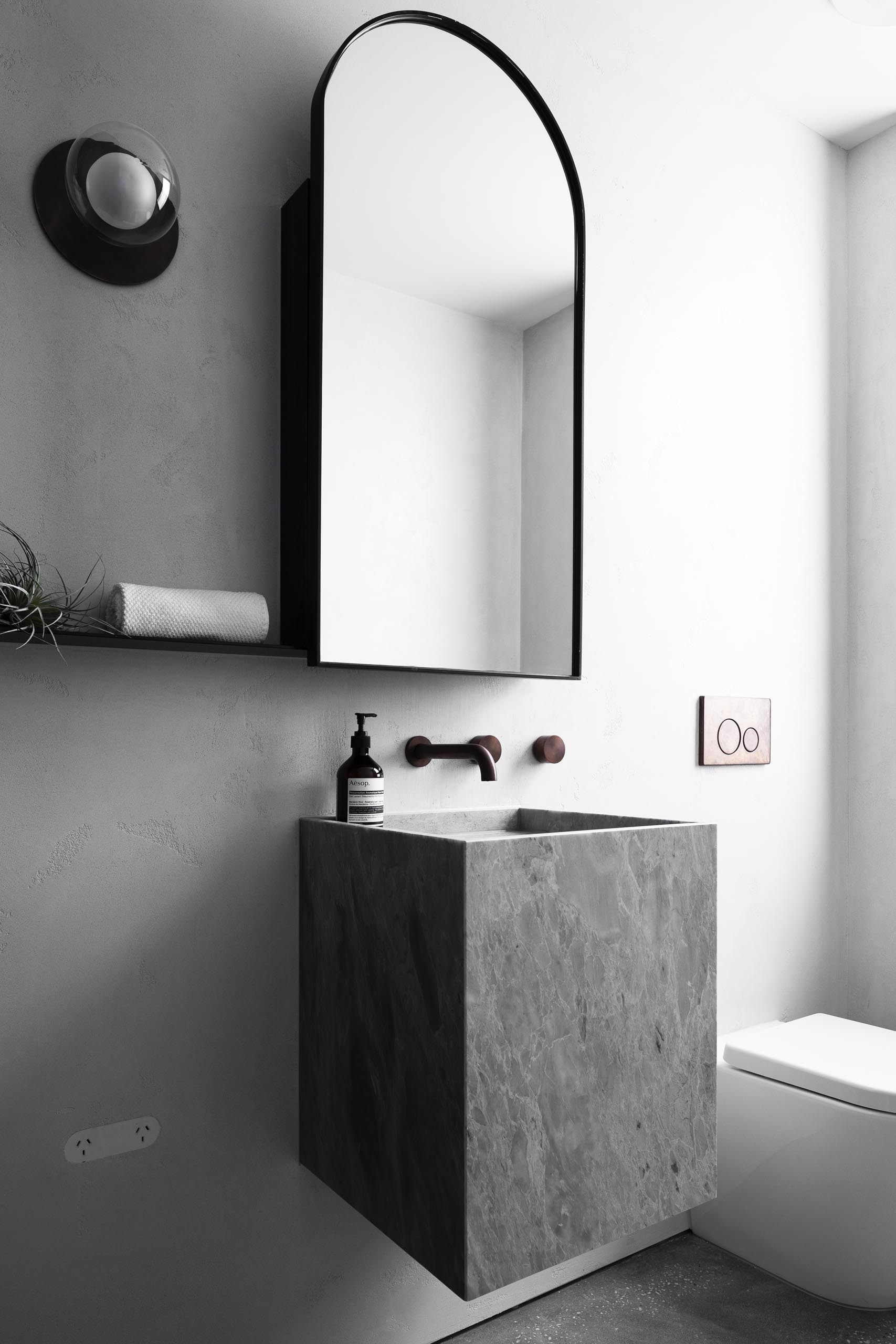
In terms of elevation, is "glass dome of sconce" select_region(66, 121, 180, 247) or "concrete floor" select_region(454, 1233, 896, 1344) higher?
"glass dome of sconce" select_region(66, 121, 180, 247)

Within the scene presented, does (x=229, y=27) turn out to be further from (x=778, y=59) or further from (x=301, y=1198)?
(x=301, y=1198)

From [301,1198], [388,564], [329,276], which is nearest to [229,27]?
[329,276]

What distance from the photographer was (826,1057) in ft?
5.59

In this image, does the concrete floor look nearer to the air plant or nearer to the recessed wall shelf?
the recessed wall shelf

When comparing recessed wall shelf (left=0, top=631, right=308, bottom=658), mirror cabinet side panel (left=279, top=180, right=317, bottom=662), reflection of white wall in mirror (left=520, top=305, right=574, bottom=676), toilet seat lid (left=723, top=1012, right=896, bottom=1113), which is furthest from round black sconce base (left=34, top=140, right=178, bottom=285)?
toilet seat lid (left=723, top=1012, right=896, bottom=1113)

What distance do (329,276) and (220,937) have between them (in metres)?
0.92

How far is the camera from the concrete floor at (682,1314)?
4.90ft

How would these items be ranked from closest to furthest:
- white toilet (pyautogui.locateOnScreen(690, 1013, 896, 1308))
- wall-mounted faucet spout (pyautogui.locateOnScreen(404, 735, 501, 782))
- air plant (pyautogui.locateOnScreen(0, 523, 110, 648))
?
air plant (pyautogui.locateOnScreen(0, 523, 110, 648))
wall-mounted faucet spout (pyautogui.locateOnScreen(404, 735, 501, 782))
white toilet (pyautogui.locateOnScreen(690, 1013, 896, 1308))

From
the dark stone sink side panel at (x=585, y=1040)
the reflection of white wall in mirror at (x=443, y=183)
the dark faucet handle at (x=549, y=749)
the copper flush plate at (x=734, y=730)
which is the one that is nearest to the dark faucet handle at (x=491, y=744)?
the dark faucet handle at (x=549, y=749)

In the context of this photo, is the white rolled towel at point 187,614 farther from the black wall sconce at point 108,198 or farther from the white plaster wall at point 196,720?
the black wall sconce at point 108,198

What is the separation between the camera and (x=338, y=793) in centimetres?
137

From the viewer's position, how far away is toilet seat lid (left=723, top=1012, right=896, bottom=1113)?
1.56 meters

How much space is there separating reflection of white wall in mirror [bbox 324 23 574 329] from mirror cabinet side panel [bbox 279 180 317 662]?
0.05m

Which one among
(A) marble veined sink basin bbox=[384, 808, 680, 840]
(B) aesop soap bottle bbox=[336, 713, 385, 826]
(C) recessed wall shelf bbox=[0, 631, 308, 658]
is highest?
(C) recessed wall shelf bbox=[0, 631, 308, 658]
